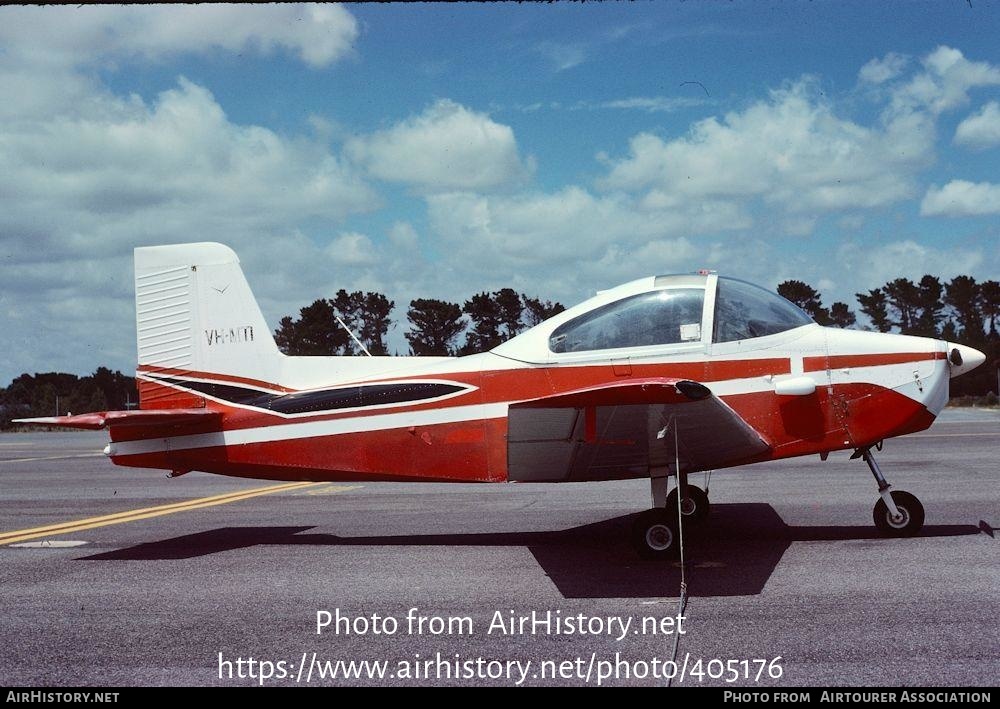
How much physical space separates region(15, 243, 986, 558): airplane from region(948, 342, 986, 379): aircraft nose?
20 millimetres

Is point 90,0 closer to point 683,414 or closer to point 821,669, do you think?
point 683,414

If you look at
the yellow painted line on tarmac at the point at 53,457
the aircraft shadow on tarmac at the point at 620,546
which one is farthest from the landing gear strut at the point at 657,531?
the yellow painted line on tarmac at the point at 53,457

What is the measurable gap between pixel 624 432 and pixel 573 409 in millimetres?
514

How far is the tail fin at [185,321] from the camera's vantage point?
8.89 metres

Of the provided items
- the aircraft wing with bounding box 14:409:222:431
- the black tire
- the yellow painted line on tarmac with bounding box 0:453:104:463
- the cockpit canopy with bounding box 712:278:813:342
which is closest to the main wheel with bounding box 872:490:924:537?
the cockpit canopy with bounding box 712:278:813:342

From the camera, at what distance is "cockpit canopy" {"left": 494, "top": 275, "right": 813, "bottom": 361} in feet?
25.2

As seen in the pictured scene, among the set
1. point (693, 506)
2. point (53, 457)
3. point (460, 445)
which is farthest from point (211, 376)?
point (53, 457)

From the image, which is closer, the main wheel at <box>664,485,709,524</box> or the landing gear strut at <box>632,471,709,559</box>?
the landing gear strut at <box>632,471,709,559</box>

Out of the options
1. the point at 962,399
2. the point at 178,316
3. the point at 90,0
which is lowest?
the point at 962,399

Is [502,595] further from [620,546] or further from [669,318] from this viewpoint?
[669,318]

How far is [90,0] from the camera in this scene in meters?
4.92

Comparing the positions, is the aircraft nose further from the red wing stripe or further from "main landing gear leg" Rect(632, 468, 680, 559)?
the red wing stripe
